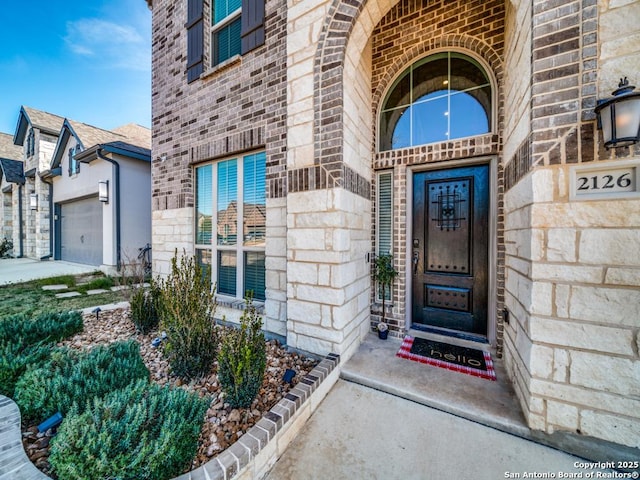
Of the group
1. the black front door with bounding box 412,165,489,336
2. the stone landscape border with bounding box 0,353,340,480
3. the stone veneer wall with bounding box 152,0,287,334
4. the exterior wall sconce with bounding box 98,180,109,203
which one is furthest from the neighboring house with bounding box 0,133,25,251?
the black front door with bounding box 412,165,489,336

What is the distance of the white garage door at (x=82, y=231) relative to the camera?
8.14m

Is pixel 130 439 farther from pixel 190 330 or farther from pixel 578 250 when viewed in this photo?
pixel 578 250

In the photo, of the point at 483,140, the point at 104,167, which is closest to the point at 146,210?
the point at 104,167

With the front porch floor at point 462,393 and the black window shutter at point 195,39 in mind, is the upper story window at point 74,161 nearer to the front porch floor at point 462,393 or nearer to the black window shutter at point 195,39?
the black window shutter at point 195,39

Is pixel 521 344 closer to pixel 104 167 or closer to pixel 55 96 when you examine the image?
pixel 104 167

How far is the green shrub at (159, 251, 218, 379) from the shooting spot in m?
2.30

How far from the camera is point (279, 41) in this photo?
116 inches

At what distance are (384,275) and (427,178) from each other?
132cm

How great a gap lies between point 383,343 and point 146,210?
780cm

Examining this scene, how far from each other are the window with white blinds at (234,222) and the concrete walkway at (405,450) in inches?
72.9

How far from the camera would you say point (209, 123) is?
12.0 feet

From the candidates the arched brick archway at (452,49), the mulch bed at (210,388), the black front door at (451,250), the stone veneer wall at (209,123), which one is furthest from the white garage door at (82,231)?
the black front door at (451,250)

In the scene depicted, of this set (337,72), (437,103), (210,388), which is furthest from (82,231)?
(437,103)

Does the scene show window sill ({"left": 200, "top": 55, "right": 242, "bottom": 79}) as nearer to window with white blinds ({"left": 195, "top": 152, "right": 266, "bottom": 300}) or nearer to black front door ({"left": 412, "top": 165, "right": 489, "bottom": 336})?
window with white blinds ({"left": 195, "top": 152, "right": 266, "bottom": 300})
